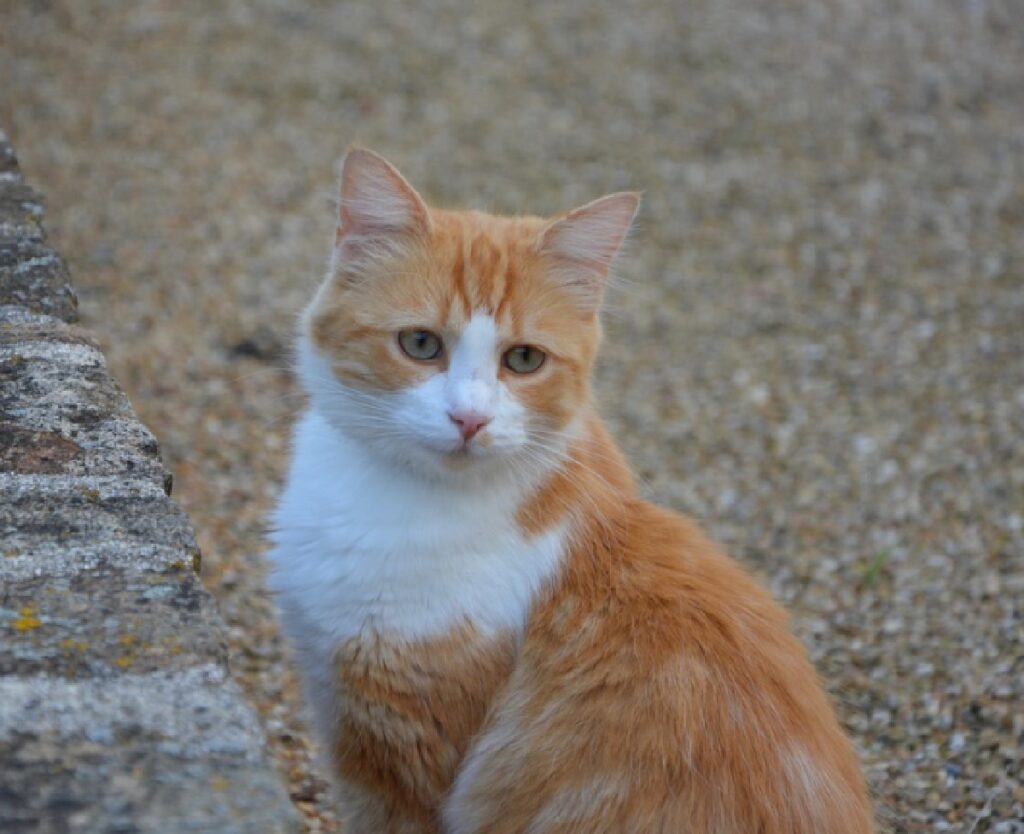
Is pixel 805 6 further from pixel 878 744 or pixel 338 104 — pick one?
pixel 878 744

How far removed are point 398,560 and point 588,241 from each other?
2.46ft

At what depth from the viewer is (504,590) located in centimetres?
234

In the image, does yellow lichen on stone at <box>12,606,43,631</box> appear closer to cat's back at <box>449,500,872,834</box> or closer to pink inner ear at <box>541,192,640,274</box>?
cat's back at <box>449,500,872,834</box>

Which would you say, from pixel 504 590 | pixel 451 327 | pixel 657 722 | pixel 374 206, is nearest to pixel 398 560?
pixel 504 590

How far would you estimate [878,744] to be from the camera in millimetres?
3148

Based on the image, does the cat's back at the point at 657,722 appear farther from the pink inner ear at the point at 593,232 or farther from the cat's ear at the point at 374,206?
the cat's ear at the point at 374,206

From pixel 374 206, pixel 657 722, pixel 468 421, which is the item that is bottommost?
pixel 657 722

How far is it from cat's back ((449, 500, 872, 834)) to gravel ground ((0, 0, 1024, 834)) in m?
0.77

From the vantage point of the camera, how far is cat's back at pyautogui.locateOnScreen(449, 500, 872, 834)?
213 centimetres

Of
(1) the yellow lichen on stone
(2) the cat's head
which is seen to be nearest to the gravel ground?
(2) the cat's head

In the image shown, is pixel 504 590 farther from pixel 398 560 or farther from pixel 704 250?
pixel 704 250

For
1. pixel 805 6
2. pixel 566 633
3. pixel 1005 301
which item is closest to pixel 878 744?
pixel 566 633

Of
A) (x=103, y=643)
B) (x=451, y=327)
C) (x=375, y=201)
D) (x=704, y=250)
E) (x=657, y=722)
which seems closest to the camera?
(x=103, y=643)

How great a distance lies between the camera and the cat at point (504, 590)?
2.17m
